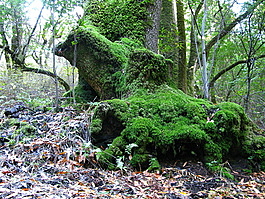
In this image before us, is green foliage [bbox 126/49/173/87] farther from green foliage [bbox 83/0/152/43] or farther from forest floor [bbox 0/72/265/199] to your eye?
green foliage [bbox 83/0/152/43]

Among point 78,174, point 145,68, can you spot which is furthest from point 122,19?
point 78,174

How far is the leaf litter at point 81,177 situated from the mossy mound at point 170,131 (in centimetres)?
19

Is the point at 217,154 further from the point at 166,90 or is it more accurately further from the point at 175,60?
the point at 175,60

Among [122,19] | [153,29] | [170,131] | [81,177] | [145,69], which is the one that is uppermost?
[122,19]

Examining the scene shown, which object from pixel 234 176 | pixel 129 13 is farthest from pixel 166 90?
pixel 129 13

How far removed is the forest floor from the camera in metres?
1.67

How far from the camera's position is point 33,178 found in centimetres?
179

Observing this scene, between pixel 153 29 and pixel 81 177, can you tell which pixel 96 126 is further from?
pixel 153 29

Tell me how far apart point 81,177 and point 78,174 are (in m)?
0.08

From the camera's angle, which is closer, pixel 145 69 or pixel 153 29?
pixel 145 69

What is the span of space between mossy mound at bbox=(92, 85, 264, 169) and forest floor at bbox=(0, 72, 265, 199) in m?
0.17

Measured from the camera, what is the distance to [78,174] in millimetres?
2055

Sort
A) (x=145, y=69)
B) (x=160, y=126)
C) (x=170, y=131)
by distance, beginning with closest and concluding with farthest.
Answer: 1. (x=170, y=131)
2. (x=160, y=126)
3. (x=145, y=69)

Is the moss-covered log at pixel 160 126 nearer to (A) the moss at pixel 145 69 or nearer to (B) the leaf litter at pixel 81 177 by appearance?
(A) the moss at pixel 145 69
